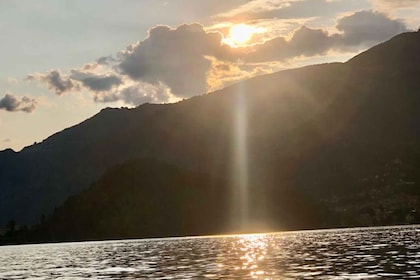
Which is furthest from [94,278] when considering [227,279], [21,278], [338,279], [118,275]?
[338,279]

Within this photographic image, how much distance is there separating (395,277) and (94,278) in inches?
1784

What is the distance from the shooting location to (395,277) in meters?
78.0

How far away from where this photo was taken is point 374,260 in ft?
358

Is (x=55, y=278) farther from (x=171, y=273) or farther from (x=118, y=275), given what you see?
(x=171, y=273)

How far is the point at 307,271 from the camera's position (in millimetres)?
92438

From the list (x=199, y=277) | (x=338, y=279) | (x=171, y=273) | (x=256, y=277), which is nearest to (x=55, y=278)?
(x=171, y=273)

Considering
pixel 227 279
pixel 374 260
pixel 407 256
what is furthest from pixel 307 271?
pixel 407 256

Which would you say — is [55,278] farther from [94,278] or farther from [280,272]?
[280,272]

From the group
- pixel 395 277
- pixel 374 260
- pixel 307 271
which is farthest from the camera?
pixel 374 260

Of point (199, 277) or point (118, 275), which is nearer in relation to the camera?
point (199, 277)

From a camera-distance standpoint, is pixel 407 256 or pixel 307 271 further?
pixel 407 256

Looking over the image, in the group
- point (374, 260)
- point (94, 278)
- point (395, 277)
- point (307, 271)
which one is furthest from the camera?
point (374, 260)

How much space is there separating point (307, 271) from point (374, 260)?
70.3 ft

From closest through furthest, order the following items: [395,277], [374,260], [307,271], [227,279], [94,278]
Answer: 1. [395,277]
2. [227,279]
3. [307,271]
4. [94,278]
5. [374,260]
